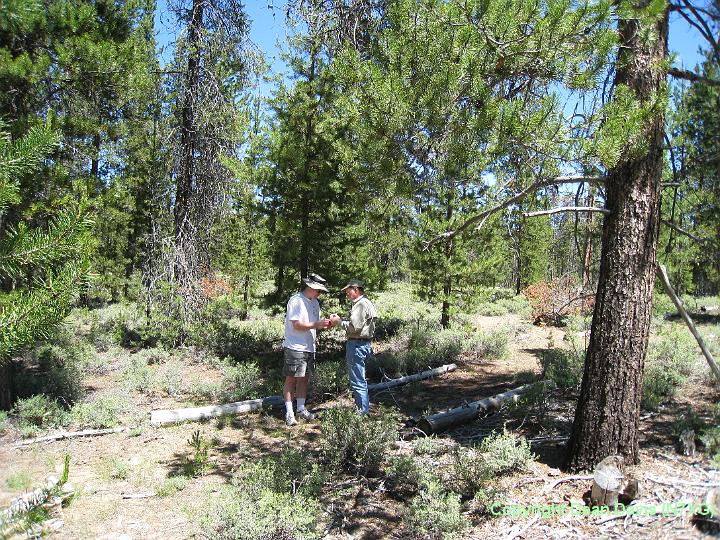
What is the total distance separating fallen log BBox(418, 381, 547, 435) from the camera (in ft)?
20.1

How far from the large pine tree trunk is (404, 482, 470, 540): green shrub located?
1432 millimetres

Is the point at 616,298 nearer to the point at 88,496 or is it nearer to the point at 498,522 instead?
the point at 498,522

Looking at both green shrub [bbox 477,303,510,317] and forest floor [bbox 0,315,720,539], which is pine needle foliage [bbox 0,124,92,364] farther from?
green shrub [bbox 477,303,510,317]

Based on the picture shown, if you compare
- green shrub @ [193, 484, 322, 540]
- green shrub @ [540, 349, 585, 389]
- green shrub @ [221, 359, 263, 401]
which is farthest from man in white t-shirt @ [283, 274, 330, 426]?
green shrub @ [540, 349, 585, 389]

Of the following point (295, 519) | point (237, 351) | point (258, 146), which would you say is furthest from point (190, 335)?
point (295, 519)

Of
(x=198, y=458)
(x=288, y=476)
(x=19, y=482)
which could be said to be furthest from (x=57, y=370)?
(x=288, y=476)

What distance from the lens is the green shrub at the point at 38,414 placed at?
6.67 meters

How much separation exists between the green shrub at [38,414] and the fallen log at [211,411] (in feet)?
4.12

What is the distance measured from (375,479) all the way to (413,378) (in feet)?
13.1

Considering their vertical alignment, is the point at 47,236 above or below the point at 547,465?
above

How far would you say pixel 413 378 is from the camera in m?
9.00

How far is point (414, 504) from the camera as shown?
13.4 ft

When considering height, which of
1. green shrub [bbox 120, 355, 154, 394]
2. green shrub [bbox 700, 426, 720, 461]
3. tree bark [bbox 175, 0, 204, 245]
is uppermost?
tree bark [bbox 175, 0, 204, 245]

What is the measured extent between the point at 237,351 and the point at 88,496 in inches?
239
